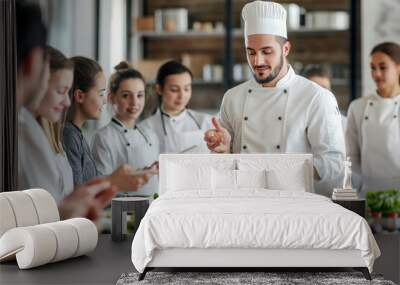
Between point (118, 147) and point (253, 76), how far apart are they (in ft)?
5.06

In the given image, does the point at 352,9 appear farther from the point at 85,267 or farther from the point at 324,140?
the point at 85,267

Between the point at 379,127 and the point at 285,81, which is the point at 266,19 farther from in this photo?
the point at 379,127

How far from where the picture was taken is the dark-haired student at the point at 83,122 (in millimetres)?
7500

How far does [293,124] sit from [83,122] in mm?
2119

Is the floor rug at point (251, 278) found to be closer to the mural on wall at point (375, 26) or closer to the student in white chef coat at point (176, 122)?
the student in white chef coat at point (176, 122)

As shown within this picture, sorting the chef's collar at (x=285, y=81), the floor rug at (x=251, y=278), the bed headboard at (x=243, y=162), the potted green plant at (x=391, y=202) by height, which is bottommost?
the floor rug at (x=251, y=278)

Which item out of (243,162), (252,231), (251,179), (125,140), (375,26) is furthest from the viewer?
(125,140)

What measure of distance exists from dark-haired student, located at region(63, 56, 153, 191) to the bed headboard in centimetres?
32

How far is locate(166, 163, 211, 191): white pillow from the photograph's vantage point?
22.4 ft

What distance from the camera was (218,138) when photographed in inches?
293

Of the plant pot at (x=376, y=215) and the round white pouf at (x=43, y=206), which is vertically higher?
the round white pouf at (x=43, y=206)

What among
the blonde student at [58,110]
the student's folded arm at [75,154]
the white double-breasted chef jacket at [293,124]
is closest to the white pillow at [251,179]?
the white double-breasted chef jacket at [293,124]

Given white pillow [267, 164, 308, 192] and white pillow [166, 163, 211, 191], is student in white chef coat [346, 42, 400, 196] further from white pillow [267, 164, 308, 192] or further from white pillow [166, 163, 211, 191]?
white pillow [166, 163, 211, 191]

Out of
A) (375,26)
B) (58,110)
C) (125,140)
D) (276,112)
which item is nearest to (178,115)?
(125,140)
